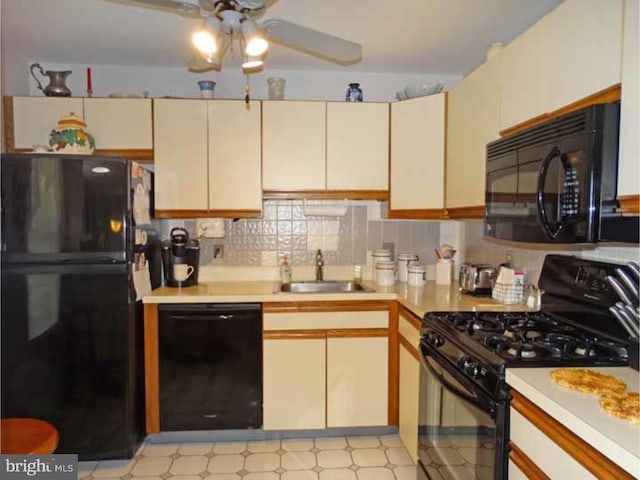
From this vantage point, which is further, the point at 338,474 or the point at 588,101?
the point at 338,474

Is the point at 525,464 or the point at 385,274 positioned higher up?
the point at 385,274

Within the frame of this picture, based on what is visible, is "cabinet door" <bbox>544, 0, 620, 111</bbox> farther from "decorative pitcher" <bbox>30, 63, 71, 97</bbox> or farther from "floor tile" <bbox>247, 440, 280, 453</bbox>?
"decorative pitcher" <bbox>30, 63, 71, 97</bbox>

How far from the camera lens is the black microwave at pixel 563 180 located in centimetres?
121

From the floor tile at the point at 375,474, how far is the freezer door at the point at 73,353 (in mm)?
1263

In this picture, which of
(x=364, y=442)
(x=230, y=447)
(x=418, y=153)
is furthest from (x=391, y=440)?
(x=418, y=153)

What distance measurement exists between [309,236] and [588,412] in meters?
2.23

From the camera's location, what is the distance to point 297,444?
2.50 metres

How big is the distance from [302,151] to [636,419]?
7.23 ft

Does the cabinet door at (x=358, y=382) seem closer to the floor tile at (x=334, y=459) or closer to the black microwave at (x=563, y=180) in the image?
the floor tile at (x=334, y=459)

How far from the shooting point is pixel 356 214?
3080 millimetres

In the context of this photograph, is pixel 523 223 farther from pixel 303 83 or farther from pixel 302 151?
pixel 303 83

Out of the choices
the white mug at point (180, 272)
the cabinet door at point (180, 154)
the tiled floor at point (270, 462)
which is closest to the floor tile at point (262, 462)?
the tiled floor at point (270, 462)

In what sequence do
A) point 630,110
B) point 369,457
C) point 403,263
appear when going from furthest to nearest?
point 403,263 < point 369,457 < point 630,110

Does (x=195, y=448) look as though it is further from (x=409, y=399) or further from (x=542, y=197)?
(x=542, y=197)
